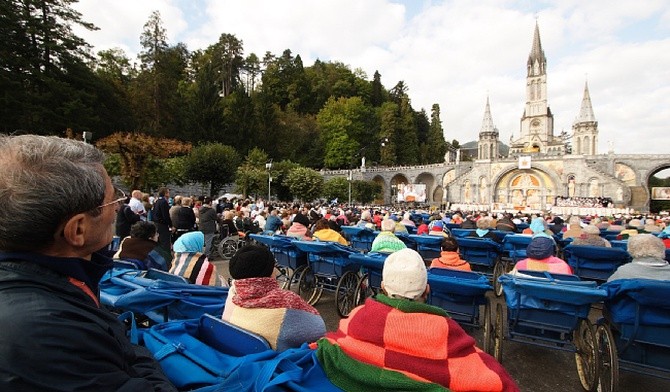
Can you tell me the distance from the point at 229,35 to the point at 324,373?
6067 cm

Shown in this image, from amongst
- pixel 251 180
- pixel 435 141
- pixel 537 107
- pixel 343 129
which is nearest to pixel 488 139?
pixel 435 141

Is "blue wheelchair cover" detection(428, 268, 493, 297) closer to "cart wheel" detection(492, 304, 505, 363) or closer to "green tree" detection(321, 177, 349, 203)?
"cart wheel" detection(492, 304, 505, 363)

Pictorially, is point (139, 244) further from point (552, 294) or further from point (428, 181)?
point (428, 181)

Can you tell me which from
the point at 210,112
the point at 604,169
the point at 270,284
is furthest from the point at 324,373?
the point at 604,169

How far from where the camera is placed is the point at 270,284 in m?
2.67

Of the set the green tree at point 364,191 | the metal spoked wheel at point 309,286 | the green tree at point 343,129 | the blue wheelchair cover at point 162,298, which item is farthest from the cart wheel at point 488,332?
the green tree at point 343,129

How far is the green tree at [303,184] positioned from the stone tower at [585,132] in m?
34.6

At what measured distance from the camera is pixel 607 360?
340 centimetres

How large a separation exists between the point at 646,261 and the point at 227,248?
29.3ft

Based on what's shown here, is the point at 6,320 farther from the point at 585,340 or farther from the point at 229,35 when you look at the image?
the point at 229,35

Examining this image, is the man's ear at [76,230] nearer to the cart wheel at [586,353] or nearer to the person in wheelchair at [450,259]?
the cart wheel at [586,353]

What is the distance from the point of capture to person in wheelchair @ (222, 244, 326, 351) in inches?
92.9

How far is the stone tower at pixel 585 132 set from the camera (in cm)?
4822

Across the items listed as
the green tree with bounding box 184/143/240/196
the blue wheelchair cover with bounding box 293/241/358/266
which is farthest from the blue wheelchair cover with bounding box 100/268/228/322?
the green tree with bounding box 184/143/240/196
